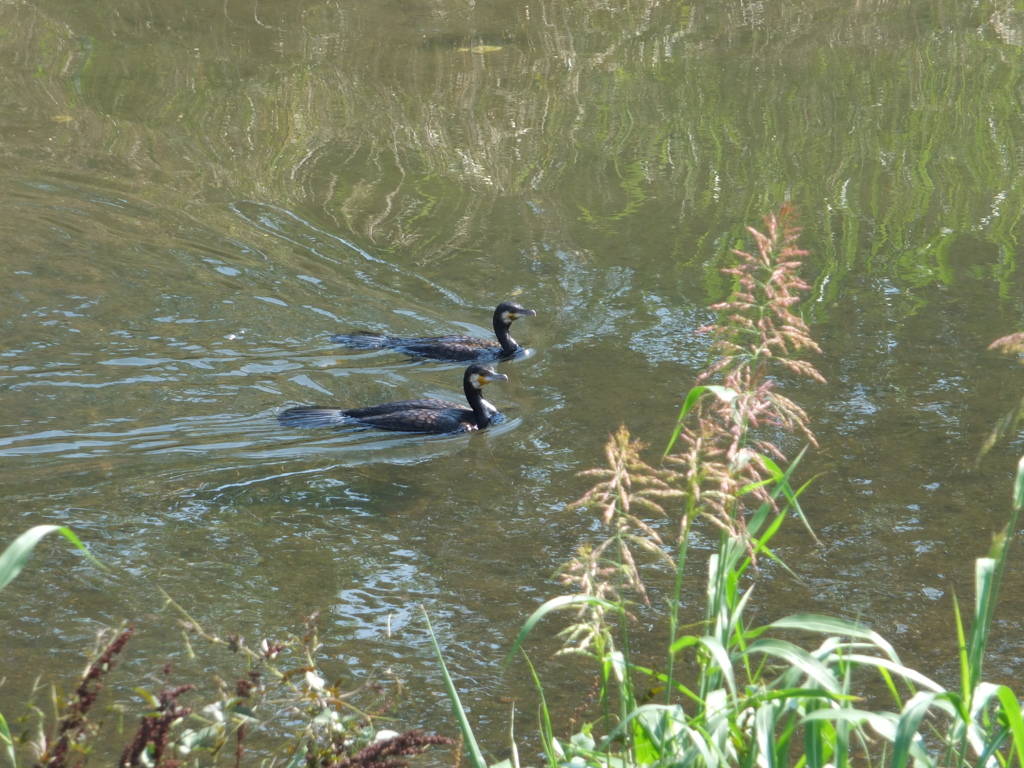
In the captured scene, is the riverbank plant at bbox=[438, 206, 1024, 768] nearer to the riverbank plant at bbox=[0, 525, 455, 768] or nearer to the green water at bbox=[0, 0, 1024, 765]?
the riverbank plant at bbox=[0, 525, 455, 768]

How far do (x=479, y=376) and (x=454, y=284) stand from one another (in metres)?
1.88

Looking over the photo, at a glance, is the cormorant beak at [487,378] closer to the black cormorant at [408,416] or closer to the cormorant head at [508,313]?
the black cormorant at [408,416]

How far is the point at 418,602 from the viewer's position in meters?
5.24

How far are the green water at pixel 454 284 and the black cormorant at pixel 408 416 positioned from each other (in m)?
0.15

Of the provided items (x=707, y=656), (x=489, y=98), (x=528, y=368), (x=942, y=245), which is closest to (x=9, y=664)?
(x=707, y=656)

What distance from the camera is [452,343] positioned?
28.2ft

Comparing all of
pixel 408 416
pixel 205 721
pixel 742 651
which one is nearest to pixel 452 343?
pixel 408 416

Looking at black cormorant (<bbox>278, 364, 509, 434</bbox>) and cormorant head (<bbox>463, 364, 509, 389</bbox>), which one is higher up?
cormorant head (<bbox>463, 364, 509, 389</bbox>)

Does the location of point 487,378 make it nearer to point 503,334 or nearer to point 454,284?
point 503,334

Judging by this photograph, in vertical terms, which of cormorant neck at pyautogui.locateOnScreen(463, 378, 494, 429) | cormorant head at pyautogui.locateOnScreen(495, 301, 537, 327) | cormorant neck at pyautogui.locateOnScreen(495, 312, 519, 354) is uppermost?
cormorant head at pyautogui.locateOnScreen(495, 301, 537, 327)

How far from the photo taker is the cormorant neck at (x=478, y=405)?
757 centimetres

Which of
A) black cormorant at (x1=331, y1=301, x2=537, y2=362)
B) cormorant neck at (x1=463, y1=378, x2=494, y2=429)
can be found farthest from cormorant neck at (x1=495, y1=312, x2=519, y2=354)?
cormorant neck at (x1=463, y1=378, x2=494, y2=429)

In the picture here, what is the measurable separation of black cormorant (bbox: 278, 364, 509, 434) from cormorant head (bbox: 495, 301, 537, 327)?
956 millimetres

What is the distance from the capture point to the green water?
214 inches
